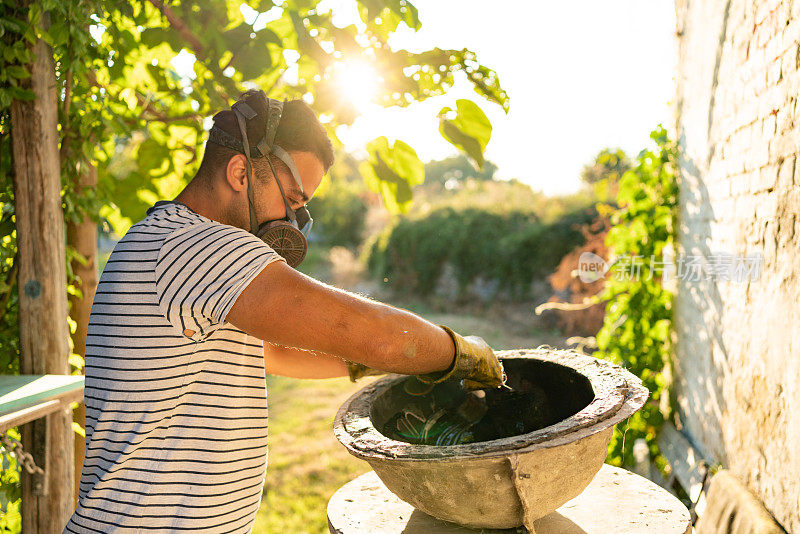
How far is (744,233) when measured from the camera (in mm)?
3299

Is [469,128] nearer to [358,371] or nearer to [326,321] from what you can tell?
[358,371]

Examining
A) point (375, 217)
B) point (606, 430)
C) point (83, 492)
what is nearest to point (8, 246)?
point (83, 492)

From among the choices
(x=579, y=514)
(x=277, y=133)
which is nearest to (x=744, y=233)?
(x=579, y=514)

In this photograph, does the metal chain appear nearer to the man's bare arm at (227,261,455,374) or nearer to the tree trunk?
the tree trunk

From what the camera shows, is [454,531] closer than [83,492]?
No

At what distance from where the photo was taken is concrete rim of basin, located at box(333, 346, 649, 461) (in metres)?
1.46

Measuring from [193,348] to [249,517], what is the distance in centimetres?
56

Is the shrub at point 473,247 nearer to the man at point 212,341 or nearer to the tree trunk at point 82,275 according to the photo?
the tree trunk at point 82,275

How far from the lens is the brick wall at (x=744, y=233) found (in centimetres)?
270

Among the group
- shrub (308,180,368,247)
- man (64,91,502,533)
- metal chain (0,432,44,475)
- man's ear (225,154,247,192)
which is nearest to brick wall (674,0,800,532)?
man (64,91,502,533)

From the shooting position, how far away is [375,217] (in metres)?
18.9

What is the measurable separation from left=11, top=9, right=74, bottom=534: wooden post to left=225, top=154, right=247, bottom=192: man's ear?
4.83 feet

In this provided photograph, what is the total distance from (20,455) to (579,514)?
219cm

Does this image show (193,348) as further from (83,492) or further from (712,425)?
(712,425)
